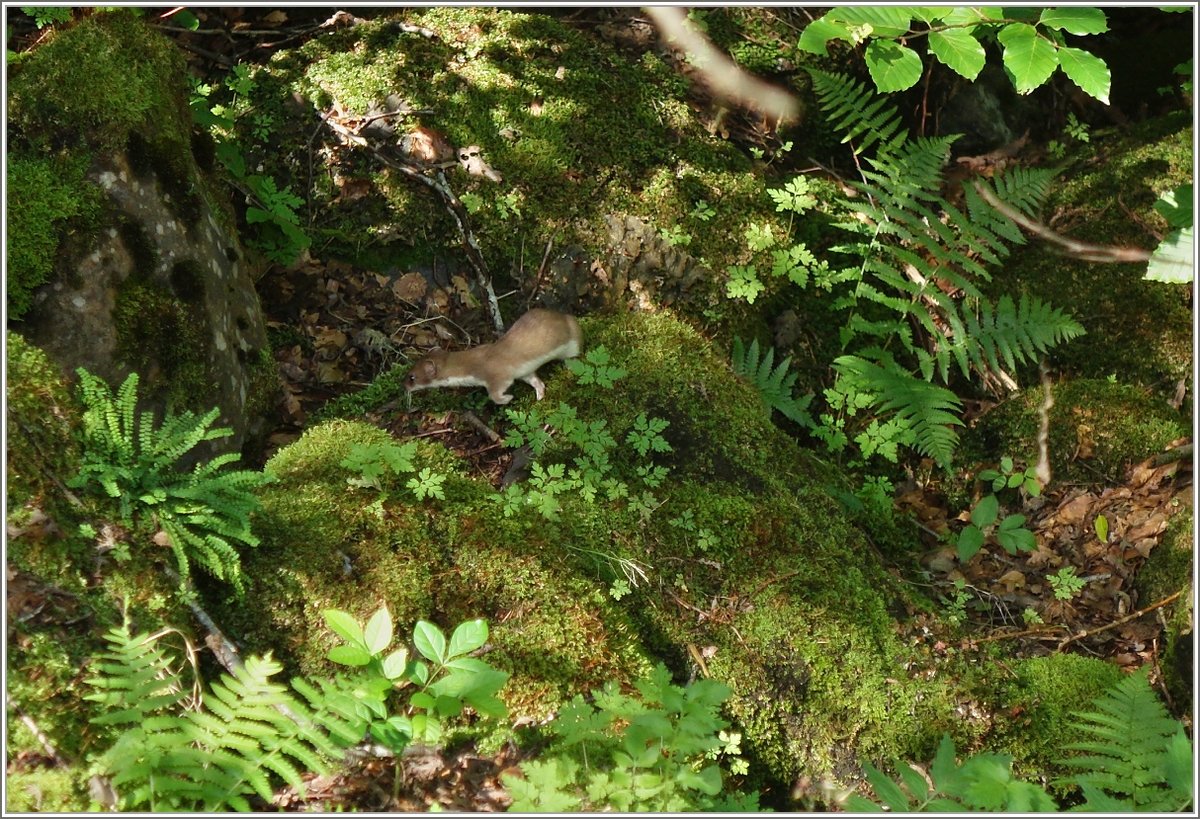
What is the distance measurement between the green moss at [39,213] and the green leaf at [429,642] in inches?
104

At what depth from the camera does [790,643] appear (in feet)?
13.9

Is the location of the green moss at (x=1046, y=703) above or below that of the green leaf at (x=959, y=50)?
below

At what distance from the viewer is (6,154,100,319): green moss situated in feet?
13.6

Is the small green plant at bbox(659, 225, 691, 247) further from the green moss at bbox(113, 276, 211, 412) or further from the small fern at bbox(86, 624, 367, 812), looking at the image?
the small fern at bbox(86, 624, 367, 812)

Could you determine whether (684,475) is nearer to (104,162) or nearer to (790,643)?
(790,643)

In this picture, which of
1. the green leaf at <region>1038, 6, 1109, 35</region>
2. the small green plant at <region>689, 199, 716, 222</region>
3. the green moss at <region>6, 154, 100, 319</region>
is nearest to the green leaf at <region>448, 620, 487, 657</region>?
the green moss at <region>6, 154, 100, 319</region>

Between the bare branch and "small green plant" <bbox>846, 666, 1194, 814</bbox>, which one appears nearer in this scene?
"small green plant" <bbox>846, 666, 1194, 814</bbox>

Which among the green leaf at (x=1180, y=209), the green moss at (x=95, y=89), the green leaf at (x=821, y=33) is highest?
the green leaf at (x=821, y=33)

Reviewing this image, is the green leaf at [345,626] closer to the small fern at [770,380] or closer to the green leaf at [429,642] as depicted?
the green leaf at [429,642]

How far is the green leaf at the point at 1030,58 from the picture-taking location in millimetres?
3266

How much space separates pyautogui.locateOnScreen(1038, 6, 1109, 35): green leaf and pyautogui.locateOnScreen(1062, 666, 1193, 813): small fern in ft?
9.16

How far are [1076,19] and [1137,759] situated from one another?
118 inches

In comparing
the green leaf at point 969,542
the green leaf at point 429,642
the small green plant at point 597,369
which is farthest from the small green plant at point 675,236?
the green leaf at point 429,642

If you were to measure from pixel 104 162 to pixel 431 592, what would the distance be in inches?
114
